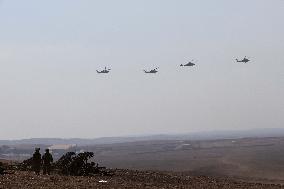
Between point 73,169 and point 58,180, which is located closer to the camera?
point 58,180

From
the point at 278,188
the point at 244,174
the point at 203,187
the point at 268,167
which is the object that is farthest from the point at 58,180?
the point at 268,167

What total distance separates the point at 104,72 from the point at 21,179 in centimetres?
3411

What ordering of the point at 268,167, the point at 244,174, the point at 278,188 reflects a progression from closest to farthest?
the point at 278,188 → the point at 244,174 → the point at 268,167

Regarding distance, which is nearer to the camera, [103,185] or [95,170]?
[103,185]

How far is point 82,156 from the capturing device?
113 ft

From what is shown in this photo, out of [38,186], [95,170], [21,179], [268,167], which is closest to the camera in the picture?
[38,186]

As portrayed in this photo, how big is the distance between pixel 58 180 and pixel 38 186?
3.09 m

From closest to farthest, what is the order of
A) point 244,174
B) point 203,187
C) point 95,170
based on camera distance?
point 203,187
point 95,170
point 244,174

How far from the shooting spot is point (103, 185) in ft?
86.1

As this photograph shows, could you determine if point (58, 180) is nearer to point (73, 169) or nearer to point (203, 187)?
point (73, 169)

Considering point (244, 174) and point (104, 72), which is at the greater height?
point (104, 72)

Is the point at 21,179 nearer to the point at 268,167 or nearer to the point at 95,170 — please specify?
the point at 95,170

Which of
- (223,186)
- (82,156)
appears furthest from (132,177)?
(223,186)

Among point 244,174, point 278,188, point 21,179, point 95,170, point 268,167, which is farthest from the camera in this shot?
point 268,167
